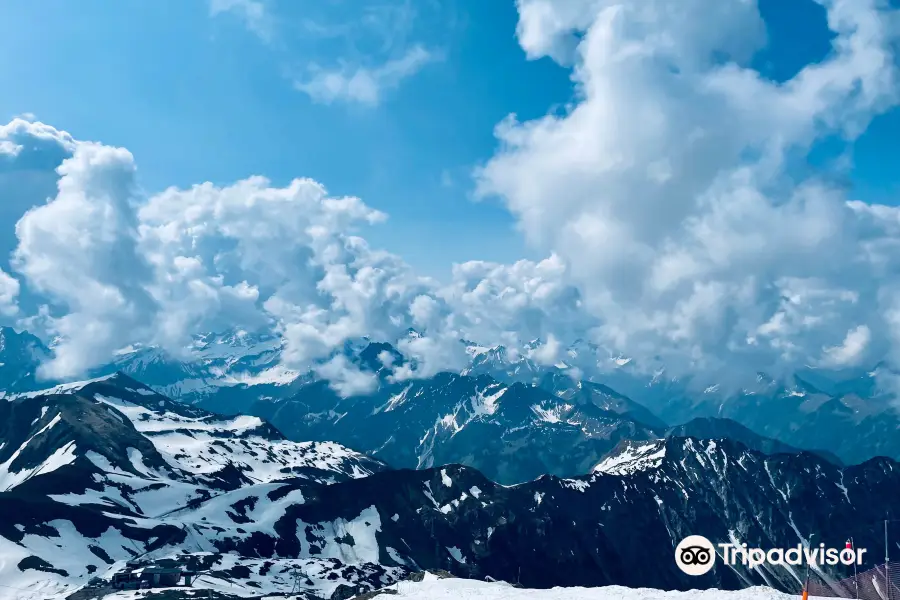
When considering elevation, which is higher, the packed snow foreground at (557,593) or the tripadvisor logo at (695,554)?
the tripadvisor logo at (695,554)

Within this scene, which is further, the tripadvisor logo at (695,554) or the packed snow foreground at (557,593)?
the packed snow foreground at (557,593)

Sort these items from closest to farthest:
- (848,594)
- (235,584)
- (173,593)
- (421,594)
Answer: (848,594)
(421,594)
(173,593)
(235,584)

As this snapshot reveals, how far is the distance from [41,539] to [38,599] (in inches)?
1896

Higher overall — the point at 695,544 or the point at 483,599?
the point at 695,544

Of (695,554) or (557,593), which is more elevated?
(695,554)

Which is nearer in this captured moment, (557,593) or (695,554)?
(695,554)

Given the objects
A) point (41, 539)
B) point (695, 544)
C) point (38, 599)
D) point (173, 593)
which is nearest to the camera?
point (695, 544)

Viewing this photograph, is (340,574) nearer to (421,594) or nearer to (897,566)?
(421,594)

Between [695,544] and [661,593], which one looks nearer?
[695,544]

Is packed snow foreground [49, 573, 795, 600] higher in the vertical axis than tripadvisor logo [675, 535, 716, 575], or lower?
lower

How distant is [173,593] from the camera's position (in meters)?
141

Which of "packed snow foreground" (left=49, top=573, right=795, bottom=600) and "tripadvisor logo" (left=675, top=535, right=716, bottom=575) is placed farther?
"packed snow foreground" (left=49, top=573, right=795, bottom=600)

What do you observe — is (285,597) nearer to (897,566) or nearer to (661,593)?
(661,593)

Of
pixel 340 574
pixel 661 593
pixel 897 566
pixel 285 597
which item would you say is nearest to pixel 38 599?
pixel 285 597
